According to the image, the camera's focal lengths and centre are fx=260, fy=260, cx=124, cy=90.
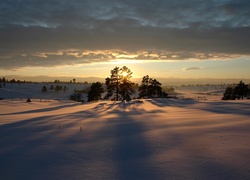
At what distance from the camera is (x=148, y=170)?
205 inches

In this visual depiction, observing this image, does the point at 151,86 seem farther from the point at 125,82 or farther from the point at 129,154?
the point at 129,154

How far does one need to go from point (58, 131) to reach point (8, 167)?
384 centimetres

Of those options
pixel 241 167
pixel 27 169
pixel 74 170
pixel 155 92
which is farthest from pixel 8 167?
pixel 155 92

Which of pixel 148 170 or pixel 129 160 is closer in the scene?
pixel 148 170

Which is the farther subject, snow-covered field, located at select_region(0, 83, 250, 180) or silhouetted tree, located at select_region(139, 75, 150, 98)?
silhouetted tree, located at select_region(139, 75, 150, 98)

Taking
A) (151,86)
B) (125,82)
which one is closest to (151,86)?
(151,86)

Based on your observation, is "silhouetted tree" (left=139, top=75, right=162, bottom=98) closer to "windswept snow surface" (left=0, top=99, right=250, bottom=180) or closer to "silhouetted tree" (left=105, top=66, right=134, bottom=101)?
"silhouetted tree" (left=105, top=66, right=134, bottom=101)

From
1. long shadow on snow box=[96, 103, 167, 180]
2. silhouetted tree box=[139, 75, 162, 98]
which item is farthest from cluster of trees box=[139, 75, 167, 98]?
long shadow on snow box=[96, 103, 167, 180]

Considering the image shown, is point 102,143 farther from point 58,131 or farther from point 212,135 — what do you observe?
point 212,135

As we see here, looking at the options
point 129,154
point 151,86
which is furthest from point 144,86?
point 129,154

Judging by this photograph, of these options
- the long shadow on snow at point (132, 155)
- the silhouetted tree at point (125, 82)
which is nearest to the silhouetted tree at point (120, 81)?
the silhouetted tree at point (125, 82)

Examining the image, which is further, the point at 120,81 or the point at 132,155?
the point at 120,81

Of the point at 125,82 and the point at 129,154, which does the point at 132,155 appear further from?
the point at 125,82

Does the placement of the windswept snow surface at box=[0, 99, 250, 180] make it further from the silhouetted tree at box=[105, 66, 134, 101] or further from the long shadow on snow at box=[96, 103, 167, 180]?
the silhouetted tree at box=[105, 66, 134, 101]
